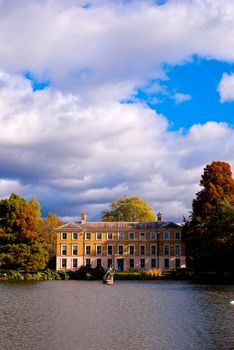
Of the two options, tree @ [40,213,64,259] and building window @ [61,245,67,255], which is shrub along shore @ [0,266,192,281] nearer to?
building window @ [61,245,67,255]

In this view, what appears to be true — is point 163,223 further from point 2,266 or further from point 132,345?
point 132,345

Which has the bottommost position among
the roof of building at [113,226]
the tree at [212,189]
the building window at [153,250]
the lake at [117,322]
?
the lake at [117,322]

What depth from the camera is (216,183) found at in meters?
72.8

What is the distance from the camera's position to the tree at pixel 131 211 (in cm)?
10688

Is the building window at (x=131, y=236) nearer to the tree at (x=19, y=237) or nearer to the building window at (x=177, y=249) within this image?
the building window at (x=177, y=249)

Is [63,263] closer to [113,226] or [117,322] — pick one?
[113,226]

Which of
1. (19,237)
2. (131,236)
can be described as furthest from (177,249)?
(19,237)

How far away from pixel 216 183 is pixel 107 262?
25.8 m

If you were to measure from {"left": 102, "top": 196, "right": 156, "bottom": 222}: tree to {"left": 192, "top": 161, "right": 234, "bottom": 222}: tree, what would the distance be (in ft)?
112

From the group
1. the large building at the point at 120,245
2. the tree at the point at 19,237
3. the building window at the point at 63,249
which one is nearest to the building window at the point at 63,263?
the large building at the point at 120,245

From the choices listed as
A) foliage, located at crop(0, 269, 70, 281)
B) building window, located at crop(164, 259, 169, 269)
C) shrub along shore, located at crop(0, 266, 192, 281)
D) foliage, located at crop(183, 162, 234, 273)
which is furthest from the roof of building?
foliage, located at crop(0, 269, 70, 281)

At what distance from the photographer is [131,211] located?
107 m

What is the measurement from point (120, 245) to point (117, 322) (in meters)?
62.1

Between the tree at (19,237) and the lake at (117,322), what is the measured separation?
28.2 meters
